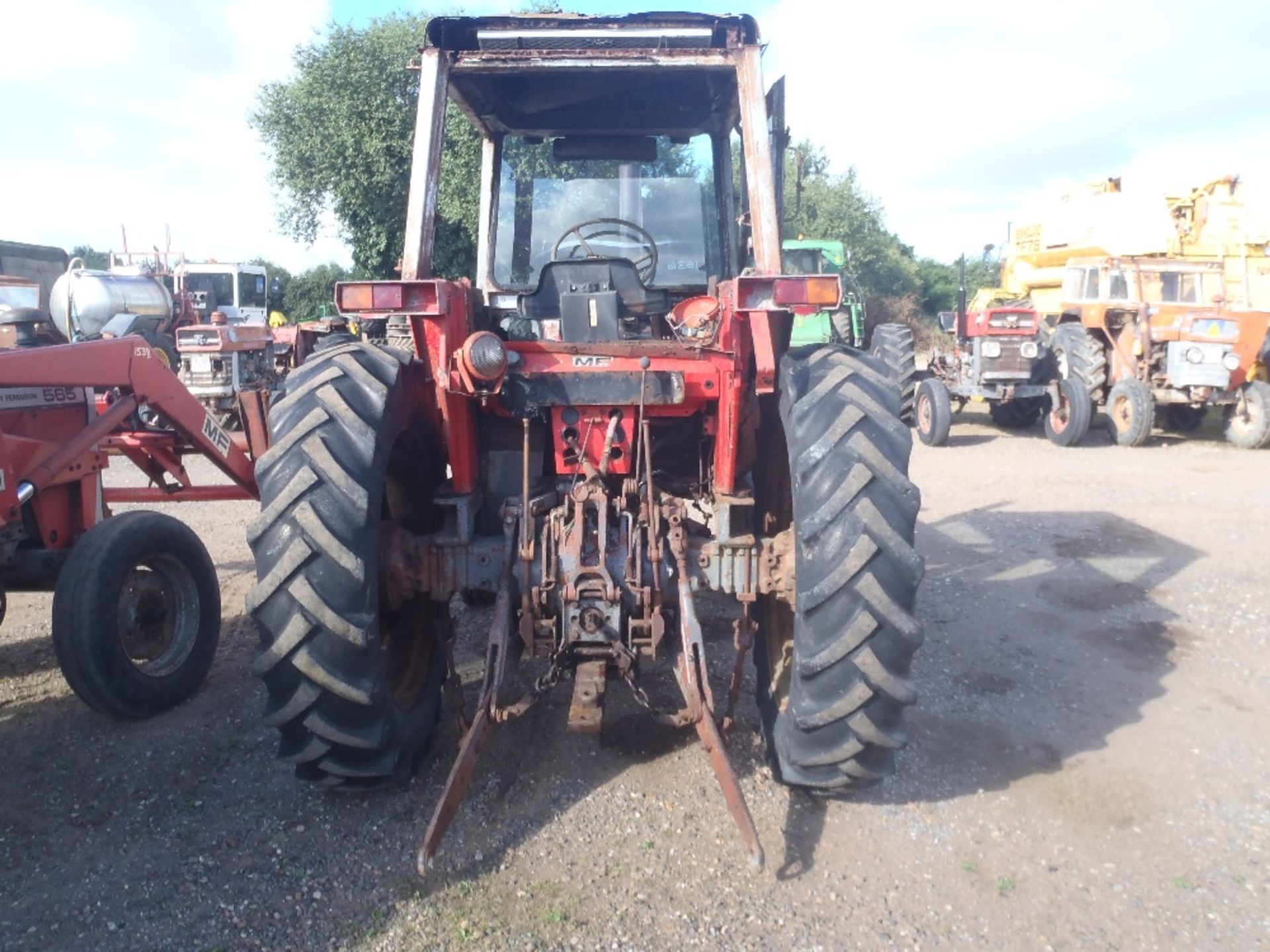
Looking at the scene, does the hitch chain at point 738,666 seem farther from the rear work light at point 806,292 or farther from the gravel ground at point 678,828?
the rear work light at point 806,292

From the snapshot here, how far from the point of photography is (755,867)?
274 cm

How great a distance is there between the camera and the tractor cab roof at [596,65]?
355cm

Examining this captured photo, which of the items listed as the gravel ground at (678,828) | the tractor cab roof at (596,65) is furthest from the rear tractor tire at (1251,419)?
the tractor cab roof at (596,65)

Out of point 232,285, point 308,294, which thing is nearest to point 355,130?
point 232,285

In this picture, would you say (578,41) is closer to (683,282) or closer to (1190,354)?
(683,282)

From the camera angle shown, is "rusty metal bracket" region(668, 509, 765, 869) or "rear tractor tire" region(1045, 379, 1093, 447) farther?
"rear tractor tire" region(1045, 379, 1093, 447)

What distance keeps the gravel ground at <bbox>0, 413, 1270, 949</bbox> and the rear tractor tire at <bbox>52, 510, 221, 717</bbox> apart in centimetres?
17

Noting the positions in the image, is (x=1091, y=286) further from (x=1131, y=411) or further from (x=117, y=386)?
(x=117, y=386)

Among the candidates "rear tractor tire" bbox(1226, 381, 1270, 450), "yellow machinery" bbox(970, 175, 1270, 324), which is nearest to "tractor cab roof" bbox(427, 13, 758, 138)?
"rear tractor tire" bbox(1226, 381, 1270, 450)

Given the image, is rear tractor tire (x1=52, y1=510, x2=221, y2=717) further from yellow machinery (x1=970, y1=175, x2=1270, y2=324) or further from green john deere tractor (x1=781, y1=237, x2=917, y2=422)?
yellow machinery (x1=970, y1=175, x2=1270, y2=324)

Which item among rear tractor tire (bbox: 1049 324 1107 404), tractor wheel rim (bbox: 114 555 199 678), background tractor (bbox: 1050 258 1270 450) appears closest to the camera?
tractor wheel rim (bbox: 114 555 199 678)

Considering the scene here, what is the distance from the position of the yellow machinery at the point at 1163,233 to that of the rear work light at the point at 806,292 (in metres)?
11.9

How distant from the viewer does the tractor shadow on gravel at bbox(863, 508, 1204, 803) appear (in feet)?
12.5

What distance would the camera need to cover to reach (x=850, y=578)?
2877mm
